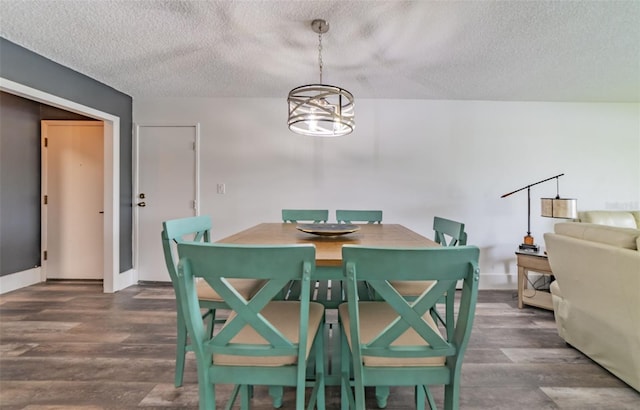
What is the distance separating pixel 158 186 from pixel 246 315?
3.12 m

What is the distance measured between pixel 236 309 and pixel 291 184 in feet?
8.38

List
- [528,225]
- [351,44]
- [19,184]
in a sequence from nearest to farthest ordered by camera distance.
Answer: [351,44]
[528,225]
[19,184]

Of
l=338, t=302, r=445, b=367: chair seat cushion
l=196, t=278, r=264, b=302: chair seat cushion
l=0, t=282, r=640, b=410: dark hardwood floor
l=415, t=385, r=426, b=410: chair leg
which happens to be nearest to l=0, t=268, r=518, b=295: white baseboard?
l=0, t=282, r=640, b=410: dark hardwood floor

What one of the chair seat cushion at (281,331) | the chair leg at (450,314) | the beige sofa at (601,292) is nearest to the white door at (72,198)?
the chair seat cushion at (281,331)

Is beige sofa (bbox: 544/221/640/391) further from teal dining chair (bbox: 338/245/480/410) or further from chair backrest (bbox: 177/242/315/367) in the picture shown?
chair backrest (bbox: 177/242/315/367)

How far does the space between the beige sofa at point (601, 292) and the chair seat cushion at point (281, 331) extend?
1.62 metres

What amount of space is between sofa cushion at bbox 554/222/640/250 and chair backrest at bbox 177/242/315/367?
181cm

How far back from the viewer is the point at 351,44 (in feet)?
7.04

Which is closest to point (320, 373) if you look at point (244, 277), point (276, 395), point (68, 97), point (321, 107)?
point (276, 395)

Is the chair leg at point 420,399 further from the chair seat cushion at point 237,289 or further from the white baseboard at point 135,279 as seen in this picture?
the white baseboard at point 135,279

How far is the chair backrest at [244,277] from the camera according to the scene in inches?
33.8

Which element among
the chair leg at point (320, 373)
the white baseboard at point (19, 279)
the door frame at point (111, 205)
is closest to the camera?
the chair leg at point (320, 373)

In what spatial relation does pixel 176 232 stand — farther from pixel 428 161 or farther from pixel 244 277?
pixel 428 161

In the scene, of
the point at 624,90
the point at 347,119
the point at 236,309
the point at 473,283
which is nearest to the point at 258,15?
the point at 347,119
